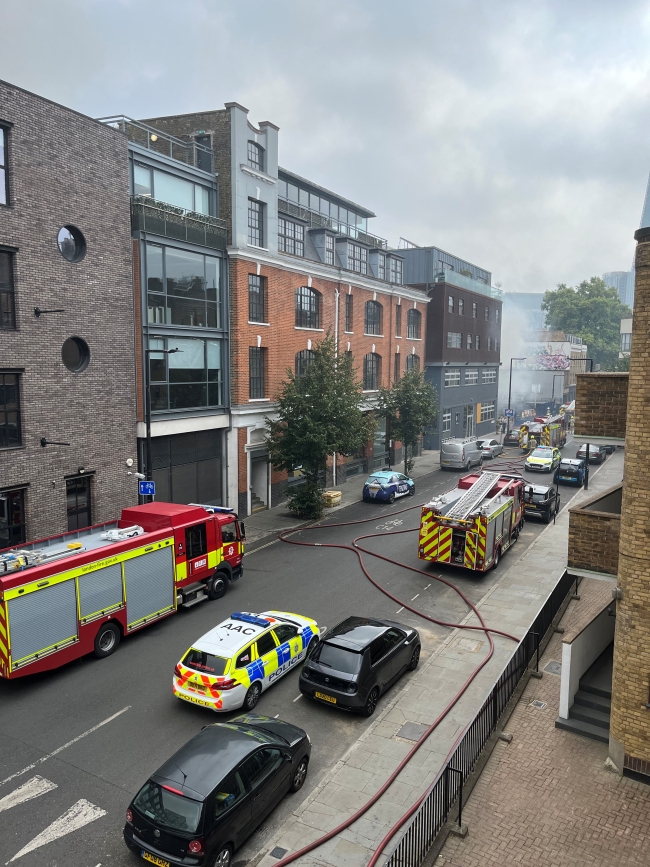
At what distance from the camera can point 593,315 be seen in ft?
368

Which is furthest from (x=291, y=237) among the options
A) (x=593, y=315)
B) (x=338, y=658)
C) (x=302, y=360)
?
(x=593, y=315)

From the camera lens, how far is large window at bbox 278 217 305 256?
113 feet

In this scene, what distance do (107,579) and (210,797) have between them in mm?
7560

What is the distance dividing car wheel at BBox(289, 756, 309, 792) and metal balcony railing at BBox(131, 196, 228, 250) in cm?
1898

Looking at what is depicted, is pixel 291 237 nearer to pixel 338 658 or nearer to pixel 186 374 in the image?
pixel 186 374

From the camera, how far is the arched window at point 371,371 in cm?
4081

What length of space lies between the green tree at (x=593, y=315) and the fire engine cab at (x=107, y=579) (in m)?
103

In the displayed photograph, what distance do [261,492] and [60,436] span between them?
39.8 ft

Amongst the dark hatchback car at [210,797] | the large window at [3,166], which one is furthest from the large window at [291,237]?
the dark hatchback car at [210,797]

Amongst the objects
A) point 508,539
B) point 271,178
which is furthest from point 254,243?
point 508,539

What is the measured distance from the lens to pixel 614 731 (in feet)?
33.6

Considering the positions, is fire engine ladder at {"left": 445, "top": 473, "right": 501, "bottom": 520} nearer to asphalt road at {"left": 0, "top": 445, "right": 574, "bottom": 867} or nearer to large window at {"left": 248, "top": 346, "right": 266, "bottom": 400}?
asphalt road at {"left": 0, "top": 445, "right": 574, "bottom": 867}

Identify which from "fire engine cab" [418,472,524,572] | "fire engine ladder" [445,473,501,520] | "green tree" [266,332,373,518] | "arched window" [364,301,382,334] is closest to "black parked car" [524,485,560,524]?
"fire engine ladder" [445,473,501,520]

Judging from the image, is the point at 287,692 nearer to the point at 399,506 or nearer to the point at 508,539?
the point at 508,539
